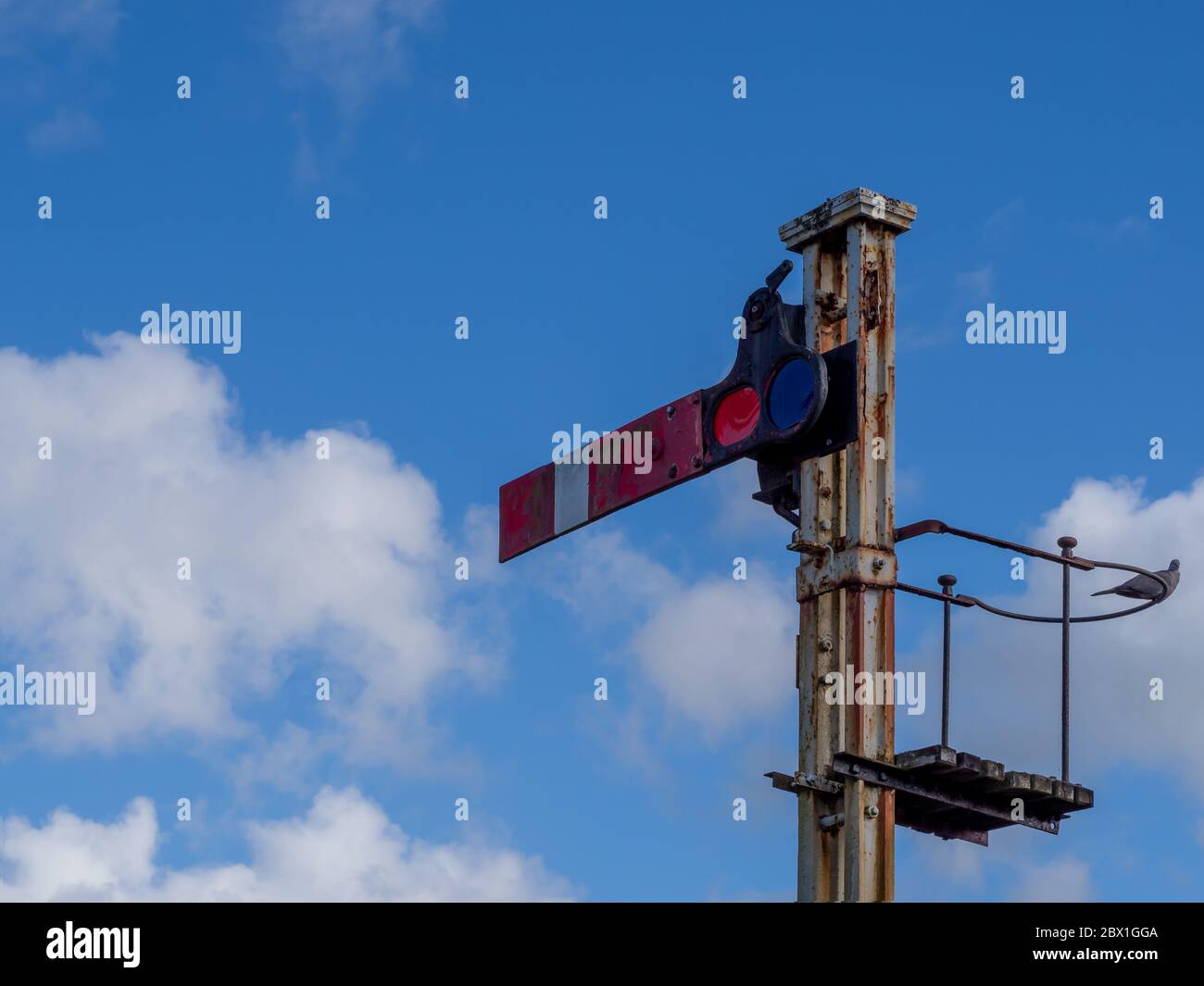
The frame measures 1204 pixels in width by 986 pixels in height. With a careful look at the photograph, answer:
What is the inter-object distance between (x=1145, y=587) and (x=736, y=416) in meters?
3.27

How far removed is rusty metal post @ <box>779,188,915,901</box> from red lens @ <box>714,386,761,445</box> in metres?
0.53

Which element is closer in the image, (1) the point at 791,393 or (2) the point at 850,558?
(1) the point at 791,393

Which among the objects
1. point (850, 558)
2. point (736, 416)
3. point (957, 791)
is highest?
point (736, 416)

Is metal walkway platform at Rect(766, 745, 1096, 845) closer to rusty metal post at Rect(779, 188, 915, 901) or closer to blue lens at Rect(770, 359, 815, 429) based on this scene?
rusty metal post at Rect(779, 188, 915, 901)

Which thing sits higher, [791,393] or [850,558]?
[791,393]

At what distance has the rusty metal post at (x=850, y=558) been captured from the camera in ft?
62.7

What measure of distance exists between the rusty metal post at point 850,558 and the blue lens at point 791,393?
57 centimetres

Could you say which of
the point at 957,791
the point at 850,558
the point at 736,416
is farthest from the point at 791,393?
the point at 957,791

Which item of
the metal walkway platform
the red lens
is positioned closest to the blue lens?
the red lens

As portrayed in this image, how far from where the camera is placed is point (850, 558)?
19672mm

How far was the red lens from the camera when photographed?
1966 cm

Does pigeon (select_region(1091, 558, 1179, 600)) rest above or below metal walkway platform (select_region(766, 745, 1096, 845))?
above

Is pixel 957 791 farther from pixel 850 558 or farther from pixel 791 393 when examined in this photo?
pixel 791 393
